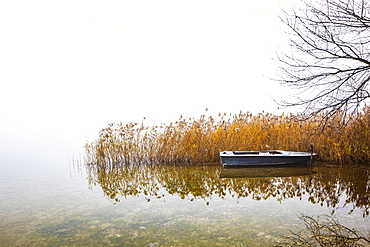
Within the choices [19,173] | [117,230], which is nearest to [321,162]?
[117,230]

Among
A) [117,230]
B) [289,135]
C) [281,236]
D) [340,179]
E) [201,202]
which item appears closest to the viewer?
[281,236]

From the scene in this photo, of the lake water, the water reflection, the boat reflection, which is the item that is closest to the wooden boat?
the boat reflection

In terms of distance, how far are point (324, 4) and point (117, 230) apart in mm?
4974

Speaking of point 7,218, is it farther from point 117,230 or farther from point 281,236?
point 281,236

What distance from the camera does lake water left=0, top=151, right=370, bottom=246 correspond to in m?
3.57

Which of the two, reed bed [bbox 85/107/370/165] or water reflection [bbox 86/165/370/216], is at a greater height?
reed bed [bbox 85/107/370/165]

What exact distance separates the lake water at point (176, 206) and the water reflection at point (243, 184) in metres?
0.02

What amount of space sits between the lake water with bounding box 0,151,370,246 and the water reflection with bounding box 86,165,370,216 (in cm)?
2

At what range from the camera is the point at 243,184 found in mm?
6352

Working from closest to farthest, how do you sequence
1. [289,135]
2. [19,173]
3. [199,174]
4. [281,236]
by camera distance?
[281,236] < [199,174] < [19,173] < [289,135]

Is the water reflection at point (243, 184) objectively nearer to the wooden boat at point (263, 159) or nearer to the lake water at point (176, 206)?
the lake water at point (176, 206)

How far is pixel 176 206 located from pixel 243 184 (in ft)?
7.10

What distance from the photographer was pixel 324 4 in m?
4.67

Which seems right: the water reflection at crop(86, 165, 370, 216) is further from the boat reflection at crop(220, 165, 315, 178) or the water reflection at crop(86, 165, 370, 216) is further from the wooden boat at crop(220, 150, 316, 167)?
the wooden boat at crop(220, 150, 316, 167)
